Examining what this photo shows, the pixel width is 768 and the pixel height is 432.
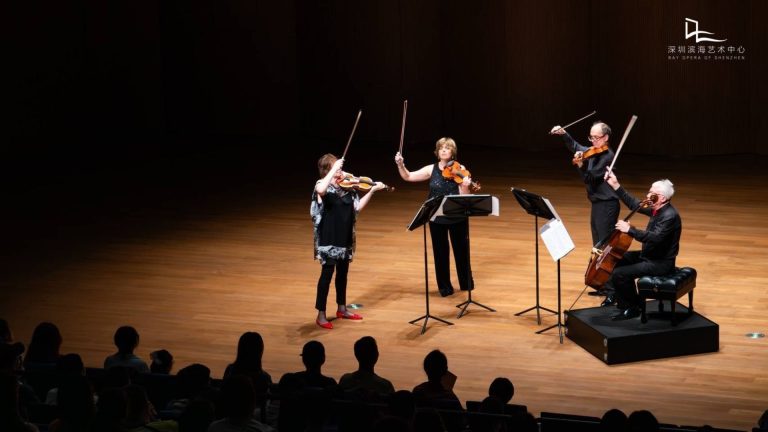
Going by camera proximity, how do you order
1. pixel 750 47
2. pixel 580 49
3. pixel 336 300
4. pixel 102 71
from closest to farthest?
pixel 336 300
pixel 750 47
pixel 580 49
pixel 102 71

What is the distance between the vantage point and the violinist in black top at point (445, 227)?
9.30m

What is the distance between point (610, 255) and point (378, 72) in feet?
30.6

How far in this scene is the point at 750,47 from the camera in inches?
599

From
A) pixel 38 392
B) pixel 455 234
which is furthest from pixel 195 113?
pixel 38 392

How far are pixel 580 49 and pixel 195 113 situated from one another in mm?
6278

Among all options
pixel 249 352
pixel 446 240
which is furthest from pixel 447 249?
pixel 249 352

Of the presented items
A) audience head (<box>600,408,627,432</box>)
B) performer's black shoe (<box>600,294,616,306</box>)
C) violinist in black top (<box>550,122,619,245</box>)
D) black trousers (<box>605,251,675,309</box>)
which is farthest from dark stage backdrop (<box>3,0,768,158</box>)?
audience head (<box>600,408,627,432</box>)

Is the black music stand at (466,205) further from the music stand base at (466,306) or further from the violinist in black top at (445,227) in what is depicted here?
the music stand base at (466,306)

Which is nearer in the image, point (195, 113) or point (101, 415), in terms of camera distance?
point (101, 415)

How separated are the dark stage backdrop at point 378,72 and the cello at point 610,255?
7.70 meters

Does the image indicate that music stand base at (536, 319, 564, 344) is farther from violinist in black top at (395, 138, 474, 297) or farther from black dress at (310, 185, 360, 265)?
black dress at (310, 185, 360, 265)

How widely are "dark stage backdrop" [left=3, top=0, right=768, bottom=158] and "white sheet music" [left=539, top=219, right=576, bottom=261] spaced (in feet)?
25.2

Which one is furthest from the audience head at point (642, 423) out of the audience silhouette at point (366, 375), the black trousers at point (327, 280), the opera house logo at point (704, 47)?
the opera house logo at point (704, 47)

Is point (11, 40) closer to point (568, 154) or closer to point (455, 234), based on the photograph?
Result: point (568, 154)
